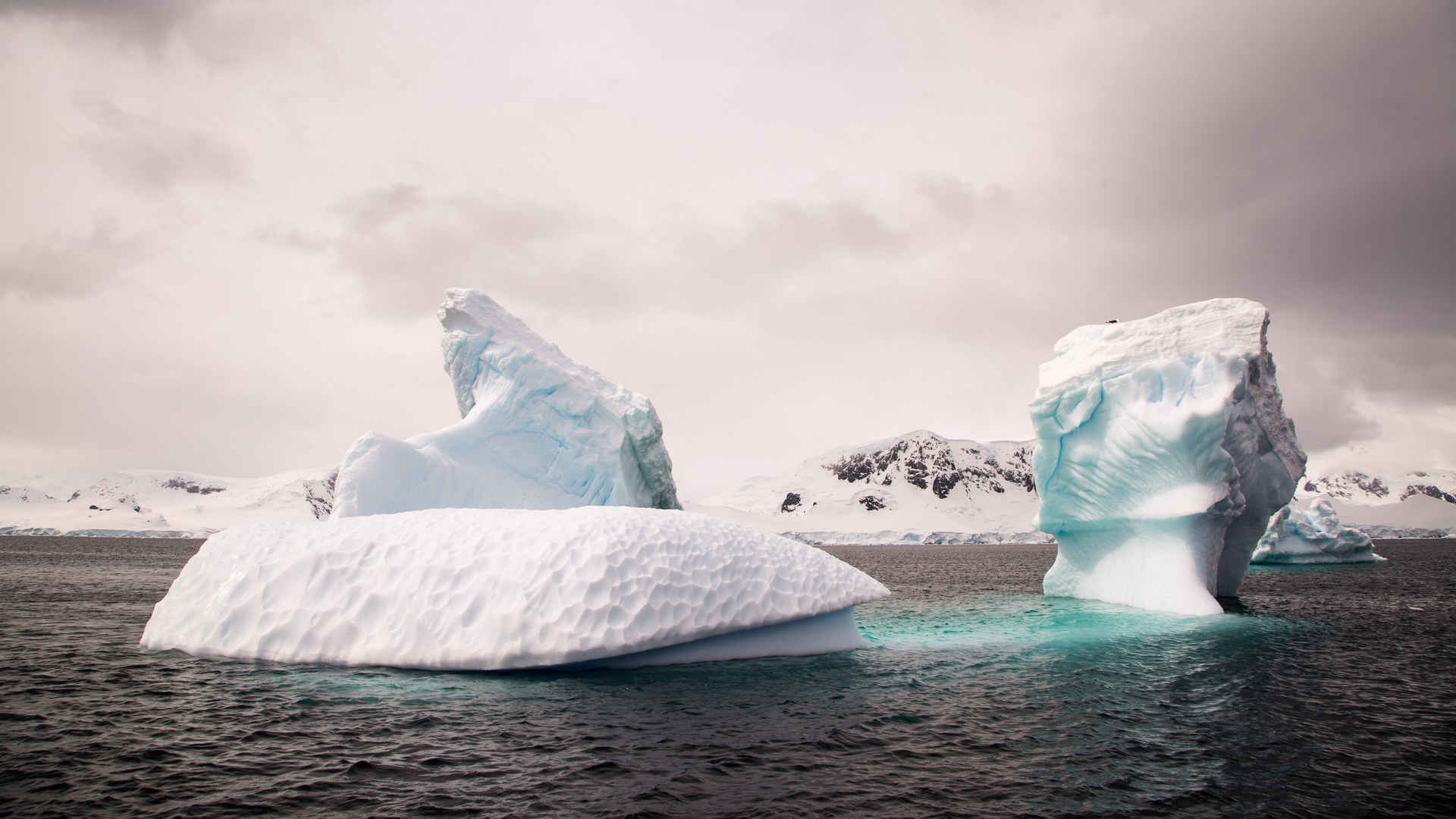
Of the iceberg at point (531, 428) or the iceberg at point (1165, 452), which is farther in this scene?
the iceberg at point (531, 428)

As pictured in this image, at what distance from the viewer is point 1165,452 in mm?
20453

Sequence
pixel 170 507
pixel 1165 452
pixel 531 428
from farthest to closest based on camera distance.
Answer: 1. pixel 170 507
2. pixel 531 428
3. pixel 1165 452

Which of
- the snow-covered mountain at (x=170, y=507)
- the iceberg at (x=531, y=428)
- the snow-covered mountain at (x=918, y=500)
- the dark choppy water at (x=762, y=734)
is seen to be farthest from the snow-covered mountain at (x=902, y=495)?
the dark choppy water at (x=762, y=734)

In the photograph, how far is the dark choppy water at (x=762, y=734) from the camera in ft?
22.1

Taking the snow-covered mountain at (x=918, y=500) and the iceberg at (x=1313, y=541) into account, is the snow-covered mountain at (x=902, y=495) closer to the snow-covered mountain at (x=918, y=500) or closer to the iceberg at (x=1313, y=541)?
the snow-covered mountain at (x=918, y=500)

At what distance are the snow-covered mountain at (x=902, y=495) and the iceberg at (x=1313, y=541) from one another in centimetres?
8678

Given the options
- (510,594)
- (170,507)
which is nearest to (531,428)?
(510,594)

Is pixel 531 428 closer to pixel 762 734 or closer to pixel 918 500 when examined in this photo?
pixel 762 734

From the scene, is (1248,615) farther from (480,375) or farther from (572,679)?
(480,375)

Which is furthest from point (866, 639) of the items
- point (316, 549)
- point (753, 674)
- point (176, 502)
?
point (176, 502)

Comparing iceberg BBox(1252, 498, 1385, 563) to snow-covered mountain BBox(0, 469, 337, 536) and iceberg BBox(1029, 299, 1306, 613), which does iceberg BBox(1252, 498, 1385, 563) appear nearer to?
iceberg BBox(1029, 299, 1306, 613)

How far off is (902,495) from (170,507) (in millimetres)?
171233

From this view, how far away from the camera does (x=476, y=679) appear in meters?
10.9

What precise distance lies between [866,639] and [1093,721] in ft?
21.0
